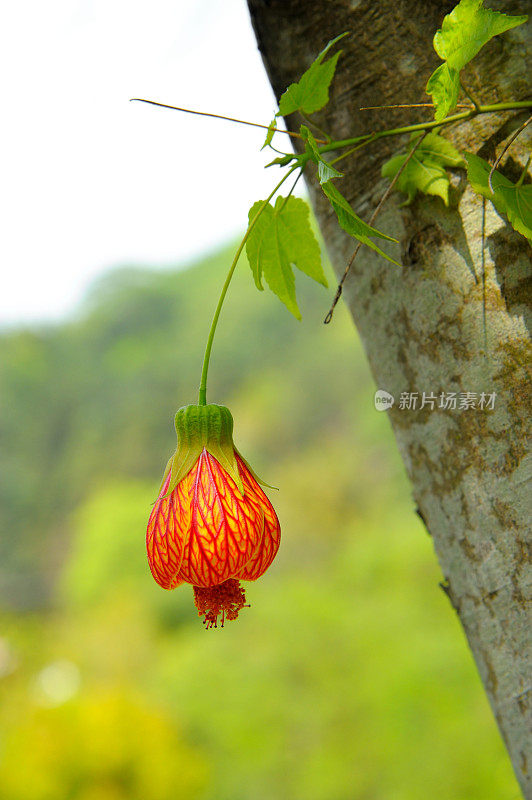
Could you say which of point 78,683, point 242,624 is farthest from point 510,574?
point 78,683

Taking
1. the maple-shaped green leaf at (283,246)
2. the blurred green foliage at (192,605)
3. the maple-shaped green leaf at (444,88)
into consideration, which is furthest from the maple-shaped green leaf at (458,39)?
the blurred green foliage at (192,605)

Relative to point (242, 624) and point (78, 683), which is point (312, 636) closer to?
point (242, 624)

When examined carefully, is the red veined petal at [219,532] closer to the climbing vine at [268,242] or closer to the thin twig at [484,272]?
the climbing vine at [268,242]

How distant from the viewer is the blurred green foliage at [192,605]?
4066mm

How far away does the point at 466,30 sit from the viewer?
0.31 meters

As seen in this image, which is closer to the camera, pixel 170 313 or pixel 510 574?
pixel 510 574

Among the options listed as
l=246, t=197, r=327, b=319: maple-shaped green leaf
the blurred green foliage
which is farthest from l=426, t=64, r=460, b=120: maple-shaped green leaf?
the blurred green foliage

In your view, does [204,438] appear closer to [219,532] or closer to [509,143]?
[219,532]

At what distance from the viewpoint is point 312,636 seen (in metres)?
4.88

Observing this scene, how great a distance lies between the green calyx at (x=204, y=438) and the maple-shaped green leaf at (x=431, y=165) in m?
0.16

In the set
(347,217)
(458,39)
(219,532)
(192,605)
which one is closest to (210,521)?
(219,532)

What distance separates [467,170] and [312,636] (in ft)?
16.2

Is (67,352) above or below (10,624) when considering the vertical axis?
above

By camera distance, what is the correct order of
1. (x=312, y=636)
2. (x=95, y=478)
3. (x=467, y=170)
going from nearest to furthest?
(x=467, y=170)
(x=312, y=636)
(x=95, y=478)
